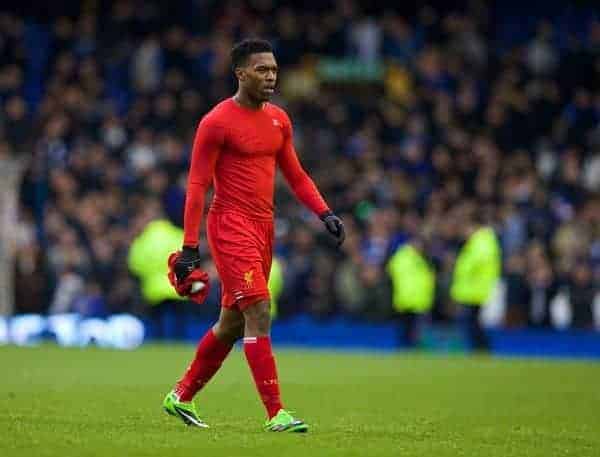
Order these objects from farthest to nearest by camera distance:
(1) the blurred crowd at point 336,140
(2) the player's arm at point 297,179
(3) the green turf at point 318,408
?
1. (1) the blurred crowd at point 336,140
2. (2) the player's arm at point 297,179
3. (3) the green turf at point 318,408

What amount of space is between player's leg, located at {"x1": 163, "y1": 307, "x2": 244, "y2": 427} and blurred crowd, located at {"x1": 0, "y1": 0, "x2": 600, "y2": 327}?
1389 cm

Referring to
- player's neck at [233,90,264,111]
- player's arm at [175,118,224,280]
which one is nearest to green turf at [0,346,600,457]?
player's arm at [175,118,224,280]

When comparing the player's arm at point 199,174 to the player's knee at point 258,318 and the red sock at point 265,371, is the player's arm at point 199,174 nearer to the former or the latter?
the player's knee at point 258,318

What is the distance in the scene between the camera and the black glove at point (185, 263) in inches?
384

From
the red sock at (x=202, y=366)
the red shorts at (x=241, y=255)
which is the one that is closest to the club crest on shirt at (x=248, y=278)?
the red shorts at (x=241, y=255)

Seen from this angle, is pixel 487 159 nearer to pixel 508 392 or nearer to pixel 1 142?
pixel 1 142

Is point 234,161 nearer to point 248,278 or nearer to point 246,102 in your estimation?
point 246,102

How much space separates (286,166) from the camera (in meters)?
10.5

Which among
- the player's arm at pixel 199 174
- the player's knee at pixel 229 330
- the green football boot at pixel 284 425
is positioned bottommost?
the green football boot at pixel 284 425

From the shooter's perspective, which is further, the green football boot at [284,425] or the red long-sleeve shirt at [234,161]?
the red long-sleeve shirt at [234,161]

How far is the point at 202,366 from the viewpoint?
10250 mm

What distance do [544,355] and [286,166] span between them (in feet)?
46.7

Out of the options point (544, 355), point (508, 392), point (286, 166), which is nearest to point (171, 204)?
point (544, 355)

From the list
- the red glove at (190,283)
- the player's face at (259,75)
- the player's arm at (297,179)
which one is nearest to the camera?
the red glove at (190,283)
